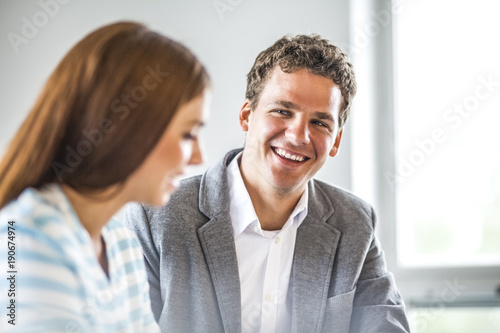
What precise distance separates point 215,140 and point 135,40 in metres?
1.35

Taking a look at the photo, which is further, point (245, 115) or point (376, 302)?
point (245, 115)

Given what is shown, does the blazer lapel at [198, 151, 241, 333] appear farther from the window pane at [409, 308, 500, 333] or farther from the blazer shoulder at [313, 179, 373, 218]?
the window pane at [409, 308, 500, 333]

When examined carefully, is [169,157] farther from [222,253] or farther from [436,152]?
[436,152]

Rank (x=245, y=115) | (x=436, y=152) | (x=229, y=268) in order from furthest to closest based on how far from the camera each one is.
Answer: (x=436, y=152), (x=245, y=115), (x=229, y=268)

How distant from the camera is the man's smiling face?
1.53m

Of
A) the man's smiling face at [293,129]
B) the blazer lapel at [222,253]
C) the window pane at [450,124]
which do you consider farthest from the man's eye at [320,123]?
the window pane at [450,124]

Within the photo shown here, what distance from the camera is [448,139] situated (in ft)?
8.19

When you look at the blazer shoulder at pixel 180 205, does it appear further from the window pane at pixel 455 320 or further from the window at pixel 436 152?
the window pane at pixel 455 320

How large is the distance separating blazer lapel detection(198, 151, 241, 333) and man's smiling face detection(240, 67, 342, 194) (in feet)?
0.49

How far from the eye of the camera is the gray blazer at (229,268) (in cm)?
146

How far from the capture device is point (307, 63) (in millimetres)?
1548

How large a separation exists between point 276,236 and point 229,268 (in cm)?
18

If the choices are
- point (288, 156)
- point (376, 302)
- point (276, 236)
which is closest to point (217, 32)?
point (288, 156)

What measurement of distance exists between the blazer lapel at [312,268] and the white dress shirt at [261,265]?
1.3 inches
